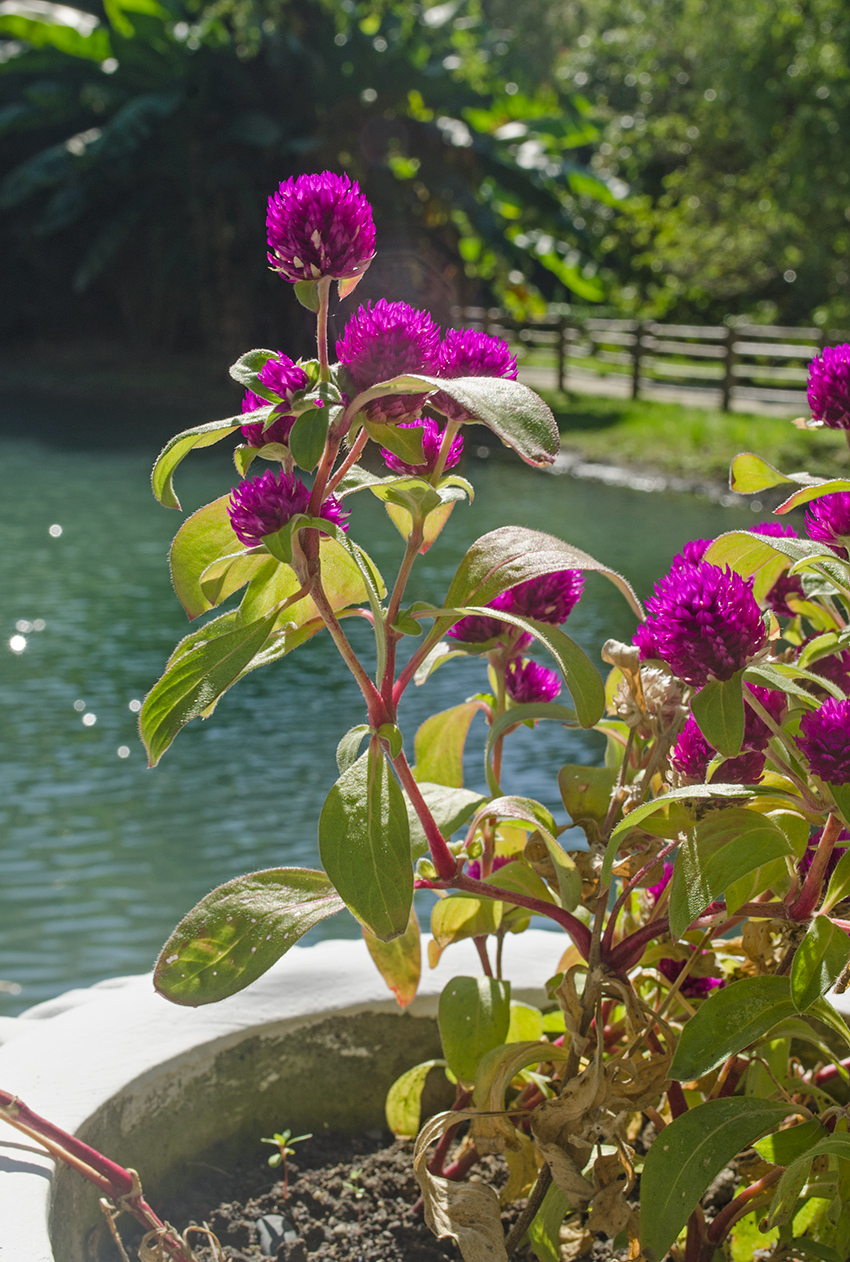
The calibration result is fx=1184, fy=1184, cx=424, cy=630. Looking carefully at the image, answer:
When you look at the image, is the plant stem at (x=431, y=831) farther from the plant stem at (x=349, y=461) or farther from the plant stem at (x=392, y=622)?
the plant stem at (x=349, y=461)

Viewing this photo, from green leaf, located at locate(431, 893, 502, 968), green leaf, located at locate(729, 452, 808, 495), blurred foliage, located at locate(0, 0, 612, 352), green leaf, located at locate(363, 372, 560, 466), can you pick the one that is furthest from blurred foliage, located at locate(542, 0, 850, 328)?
green leaf, located at locate(363, 372, 560, 466)

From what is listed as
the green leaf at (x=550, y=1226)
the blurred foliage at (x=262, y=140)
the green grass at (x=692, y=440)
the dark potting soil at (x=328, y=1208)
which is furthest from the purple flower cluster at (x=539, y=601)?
the blurred foliage at (x=262, y=140)

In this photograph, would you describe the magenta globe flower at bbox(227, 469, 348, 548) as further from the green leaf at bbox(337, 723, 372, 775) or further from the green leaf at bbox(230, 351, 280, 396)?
the green leaf at bbox(337, 723, 372, 775)

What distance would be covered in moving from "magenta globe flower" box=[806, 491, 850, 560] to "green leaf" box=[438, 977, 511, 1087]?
0.45 meters

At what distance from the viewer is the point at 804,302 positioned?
19422 mm

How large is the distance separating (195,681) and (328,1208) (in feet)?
2.03

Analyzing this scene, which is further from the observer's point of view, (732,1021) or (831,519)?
(831,519)

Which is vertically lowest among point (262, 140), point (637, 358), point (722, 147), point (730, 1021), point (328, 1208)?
point (328, 1208)

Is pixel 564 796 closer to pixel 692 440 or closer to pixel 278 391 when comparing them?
pixel 278 391

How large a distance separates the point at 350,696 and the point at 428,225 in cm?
1142

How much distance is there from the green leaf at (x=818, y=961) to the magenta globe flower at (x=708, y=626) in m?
0.17

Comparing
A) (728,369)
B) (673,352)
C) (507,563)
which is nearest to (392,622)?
(507,563)

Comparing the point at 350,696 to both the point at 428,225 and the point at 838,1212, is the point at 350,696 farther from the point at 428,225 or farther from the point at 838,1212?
the point at 428,225

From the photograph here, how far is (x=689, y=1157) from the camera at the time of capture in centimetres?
80
